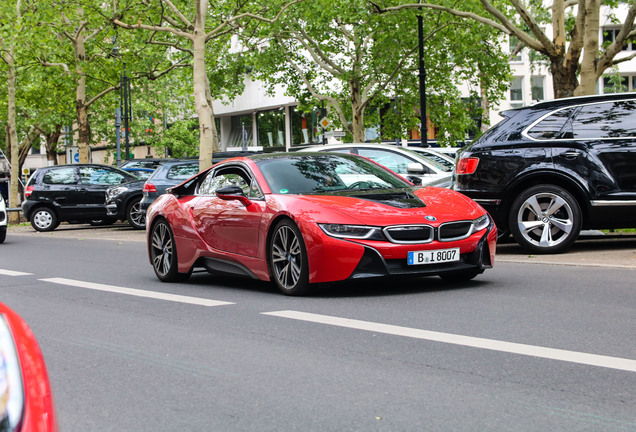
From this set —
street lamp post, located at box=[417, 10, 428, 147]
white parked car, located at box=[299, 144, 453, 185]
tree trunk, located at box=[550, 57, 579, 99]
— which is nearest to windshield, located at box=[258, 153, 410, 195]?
white parked car, located at box=[299, 144, 453, 185]

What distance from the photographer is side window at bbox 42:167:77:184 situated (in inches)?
1101

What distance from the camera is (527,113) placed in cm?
1205

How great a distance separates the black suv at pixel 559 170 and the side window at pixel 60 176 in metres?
18.1

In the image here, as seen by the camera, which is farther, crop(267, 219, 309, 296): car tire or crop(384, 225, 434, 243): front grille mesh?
crop(267, 219, 309, 296): car tire

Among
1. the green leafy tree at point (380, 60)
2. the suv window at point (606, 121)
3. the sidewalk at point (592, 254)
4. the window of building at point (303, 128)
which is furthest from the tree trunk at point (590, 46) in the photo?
the window of building at point (303, 128)

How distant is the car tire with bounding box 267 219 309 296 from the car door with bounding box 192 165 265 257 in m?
0.32

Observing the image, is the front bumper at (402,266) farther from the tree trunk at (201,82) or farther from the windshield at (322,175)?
the tree trunk at (201,82)

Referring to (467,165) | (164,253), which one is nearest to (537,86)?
(467,165)

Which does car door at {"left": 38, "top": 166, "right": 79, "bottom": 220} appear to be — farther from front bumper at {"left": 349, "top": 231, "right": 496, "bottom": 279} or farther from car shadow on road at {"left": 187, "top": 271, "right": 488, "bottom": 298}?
front bumper at {"left": 349, "top": 231, "right": 496, "bottom": 279}

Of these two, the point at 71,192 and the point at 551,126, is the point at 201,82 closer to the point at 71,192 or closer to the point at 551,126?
the point at 71,192

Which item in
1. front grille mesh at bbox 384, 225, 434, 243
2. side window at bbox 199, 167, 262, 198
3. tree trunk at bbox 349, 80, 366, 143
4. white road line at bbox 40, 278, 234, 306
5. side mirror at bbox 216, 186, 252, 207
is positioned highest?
tree trunk at bbox 349, 80, 366, 143

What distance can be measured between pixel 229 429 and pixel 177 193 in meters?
6.84

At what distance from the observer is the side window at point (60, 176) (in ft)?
91.8

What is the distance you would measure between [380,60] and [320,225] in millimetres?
29758
